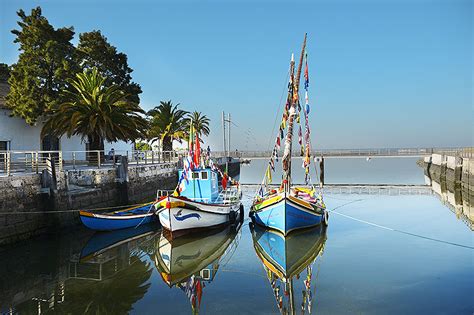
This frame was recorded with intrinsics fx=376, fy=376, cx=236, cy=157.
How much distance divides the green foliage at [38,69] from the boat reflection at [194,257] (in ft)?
55.9

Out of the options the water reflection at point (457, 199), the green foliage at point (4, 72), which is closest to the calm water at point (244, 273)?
the water reflection at point (457, 199)

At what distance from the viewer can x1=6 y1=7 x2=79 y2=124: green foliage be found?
29.2m

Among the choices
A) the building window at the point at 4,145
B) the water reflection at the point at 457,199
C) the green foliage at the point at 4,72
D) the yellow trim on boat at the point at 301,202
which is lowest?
the water reflection at the point at 457,199

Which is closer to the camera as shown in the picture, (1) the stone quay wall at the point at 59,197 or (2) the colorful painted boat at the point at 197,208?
(1) the stone quay wall at the point at 59,197

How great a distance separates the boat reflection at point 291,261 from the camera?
11215 mm

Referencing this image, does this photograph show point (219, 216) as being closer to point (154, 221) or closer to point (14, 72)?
point (154, 221)

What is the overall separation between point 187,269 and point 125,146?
33.8m

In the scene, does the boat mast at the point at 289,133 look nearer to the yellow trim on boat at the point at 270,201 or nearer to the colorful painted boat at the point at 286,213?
the yellow trim on boat at the point at 270,201

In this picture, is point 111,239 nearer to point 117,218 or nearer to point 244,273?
point 117,218

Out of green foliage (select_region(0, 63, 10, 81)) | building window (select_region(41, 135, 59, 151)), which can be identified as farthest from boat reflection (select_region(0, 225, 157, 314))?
green foliage (select_region(0, 63, 10, 81))

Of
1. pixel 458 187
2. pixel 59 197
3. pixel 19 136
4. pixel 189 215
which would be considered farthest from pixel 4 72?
pixel 458 187

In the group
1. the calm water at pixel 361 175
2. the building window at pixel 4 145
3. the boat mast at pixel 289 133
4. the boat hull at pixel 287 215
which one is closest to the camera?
the boat hull at pixel 287 215

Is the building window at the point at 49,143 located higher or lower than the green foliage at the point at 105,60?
lower

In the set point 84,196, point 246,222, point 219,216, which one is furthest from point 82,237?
point 246,222
